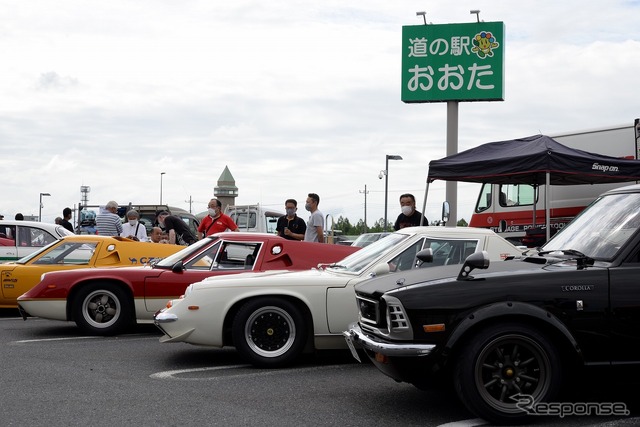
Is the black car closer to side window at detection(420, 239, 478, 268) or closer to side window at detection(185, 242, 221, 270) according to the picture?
side window at detection(420, 239, 478, 268)

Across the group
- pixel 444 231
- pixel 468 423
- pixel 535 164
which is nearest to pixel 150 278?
pixel 444 231

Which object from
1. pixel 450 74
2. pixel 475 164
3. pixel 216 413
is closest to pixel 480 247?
pixel 216 413

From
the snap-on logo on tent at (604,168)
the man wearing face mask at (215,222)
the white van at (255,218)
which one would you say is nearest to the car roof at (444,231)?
the snap-on logo on tent at (604,168)

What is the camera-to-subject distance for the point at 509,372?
5336 mm

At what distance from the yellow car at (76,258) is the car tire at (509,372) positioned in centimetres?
681

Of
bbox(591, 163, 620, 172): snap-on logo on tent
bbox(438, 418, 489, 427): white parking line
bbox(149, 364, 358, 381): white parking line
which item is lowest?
bbox(149, 364, 358, 381): white parking line

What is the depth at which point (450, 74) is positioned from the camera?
25.3 metres

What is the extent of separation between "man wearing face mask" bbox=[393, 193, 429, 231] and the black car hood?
632cm

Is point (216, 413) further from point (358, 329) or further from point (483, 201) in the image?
point (483, 201)

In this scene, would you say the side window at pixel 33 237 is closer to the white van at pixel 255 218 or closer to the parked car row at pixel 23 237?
the parked car row at pixel 23 237

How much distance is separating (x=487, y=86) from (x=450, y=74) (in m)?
1.14

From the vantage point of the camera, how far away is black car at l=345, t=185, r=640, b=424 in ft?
17.4

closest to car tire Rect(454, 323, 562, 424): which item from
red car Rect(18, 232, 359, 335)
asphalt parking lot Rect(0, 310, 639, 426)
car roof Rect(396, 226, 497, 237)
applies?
asphalt parking lot Rect(0, 310, 639, 426)

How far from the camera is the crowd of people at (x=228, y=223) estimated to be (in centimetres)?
1253
